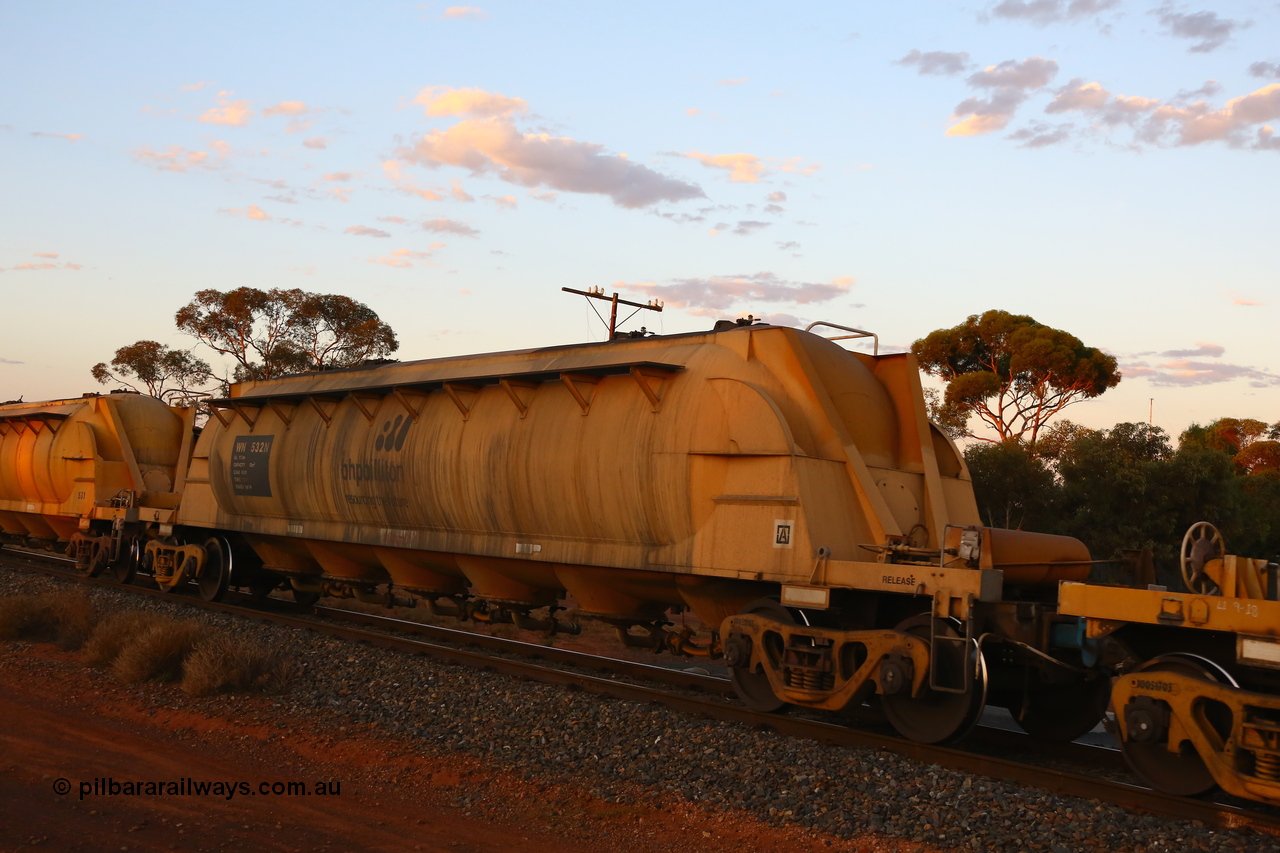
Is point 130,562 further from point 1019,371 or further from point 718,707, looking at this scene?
point 1019,371

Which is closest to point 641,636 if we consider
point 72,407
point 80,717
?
point 80,717

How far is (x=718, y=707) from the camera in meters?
9.90

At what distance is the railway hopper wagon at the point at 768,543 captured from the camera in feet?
23.8

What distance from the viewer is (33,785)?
725 cm

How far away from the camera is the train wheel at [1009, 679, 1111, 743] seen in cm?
932

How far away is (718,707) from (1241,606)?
4843mm

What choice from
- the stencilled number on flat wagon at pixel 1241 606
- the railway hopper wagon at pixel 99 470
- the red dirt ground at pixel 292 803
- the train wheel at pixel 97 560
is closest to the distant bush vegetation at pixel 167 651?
the red dirt ground at pixel 292 803

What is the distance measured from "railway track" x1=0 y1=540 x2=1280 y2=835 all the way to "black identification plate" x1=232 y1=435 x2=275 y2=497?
6.49ft

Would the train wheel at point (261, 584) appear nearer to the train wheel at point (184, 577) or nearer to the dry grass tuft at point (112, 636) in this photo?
the train wheel at point (184, 577)

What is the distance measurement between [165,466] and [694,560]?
16276 millimetres

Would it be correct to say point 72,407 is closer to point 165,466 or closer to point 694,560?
point 165,466

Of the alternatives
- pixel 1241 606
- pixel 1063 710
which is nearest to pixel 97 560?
pixel 1063 710

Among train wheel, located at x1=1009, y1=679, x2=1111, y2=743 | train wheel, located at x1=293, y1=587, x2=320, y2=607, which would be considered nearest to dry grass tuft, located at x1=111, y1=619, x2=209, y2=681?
train wheel, located at x1=293, y1=587, x2=320, y2=607

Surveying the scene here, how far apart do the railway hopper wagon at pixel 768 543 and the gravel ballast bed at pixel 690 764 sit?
0.75 m
